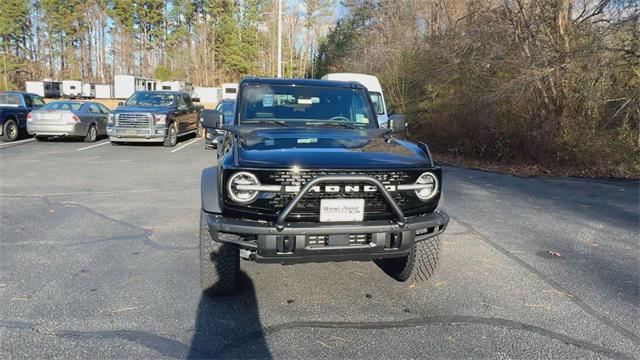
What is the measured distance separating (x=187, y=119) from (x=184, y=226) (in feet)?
37.0

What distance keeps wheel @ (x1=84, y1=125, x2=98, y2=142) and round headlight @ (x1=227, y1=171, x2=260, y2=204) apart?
14007 mm

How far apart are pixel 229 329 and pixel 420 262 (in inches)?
68.8

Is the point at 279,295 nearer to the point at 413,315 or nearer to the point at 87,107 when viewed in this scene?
the point at 413,315

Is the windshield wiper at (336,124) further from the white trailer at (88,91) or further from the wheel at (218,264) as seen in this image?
the white trailer at (88,91)

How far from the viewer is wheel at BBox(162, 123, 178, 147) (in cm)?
1435

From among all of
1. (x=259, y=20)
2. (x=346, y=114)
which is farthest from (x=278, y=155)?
(x=259, y=20)

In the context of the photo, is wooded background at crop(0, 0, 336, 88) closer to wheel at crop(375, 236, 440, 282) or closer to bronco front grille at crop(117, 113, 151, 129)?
bronco front grille at crop(117, 113, 151, 129)

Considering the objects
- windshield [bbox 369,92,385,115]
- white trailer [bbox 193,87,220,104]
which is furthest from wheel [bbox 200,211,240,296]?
white trailer [bbox 193,87,220,104]

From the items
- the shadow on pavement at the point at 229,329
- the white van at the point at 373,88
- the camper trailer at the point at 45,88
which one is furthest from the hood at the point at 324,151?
the camper trailer at the point at 45,88

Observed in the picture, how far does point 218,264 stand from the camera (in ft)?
11.9

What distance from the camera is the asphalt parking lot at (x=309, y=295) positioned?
3.08m

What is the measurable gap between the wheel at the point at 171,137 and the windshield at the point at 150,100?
97cm

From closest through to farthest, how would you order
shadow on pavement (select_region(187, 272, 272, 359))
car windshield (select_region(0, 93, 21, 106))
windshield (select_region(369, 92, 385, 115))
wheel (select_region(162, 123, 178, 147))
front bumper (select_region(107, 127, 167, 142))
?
shadow on pavement (select_region(187, 272, 272, 359)) < windshield (select_region(369, 92, 385, 115)) < front bumper (select_region(107, 127, 167, 142)) < wheel (select_region(162, 123, 178, 147)) < car windshield (select_region(0, 93, 21, 106))

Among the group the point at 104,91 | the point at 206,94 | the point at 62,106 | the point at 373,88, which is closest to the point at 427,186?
the point at 373,88
